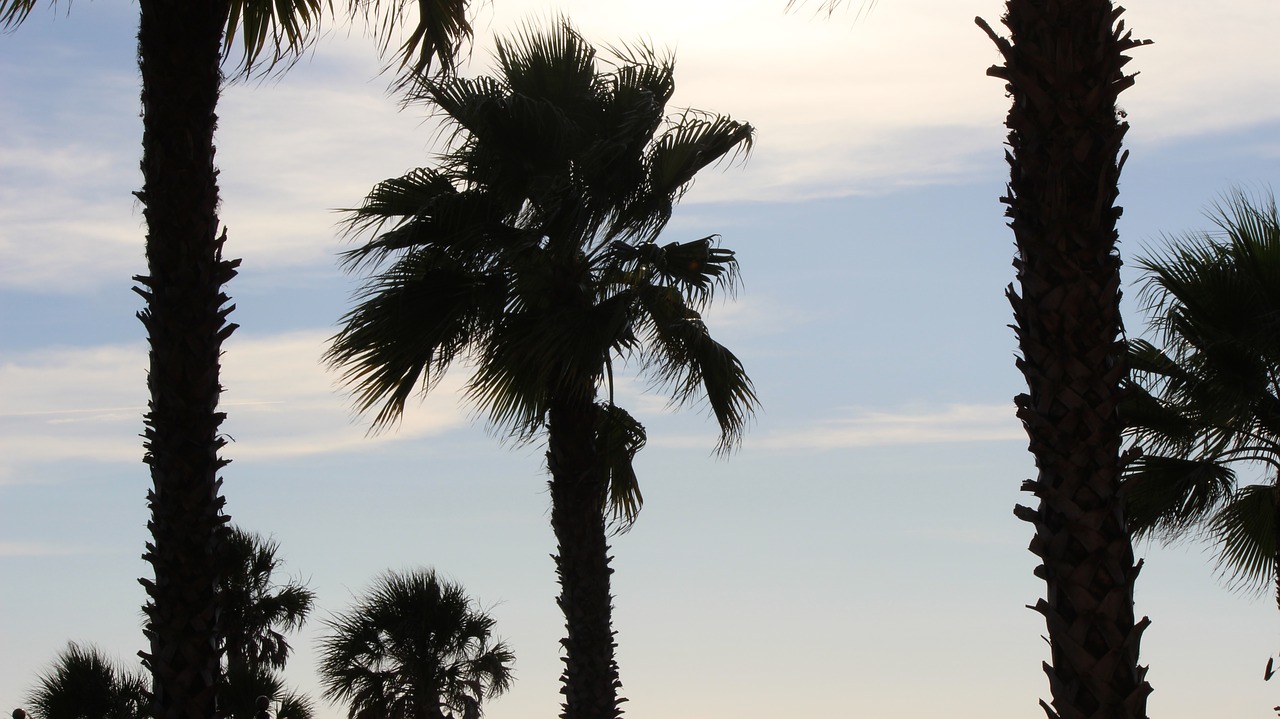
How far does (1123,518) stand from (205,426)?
477 centimetres

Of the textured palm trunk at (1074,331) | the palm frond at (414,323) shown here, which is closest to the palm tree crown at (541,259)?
the palm frond at (414,323)

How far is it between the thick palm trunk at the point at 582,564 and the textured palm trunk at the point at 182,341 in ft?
16.8

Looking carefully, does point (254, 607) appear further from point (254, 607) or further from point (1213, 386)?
point (1213, 386)

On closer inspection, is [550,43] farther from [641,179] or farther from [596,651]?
[596,651]

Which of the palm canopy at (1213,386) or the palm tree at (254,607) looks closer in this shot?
the palm canopy at (1213,386)

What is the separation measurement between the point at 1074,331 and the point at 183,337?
466 centimetres

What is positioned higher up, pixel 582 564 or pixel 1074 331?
pixel 582 564

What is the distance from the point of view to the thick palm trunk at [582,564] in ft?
39.6

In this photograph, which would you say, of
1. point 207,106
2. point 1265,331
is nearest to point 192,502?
point 207,106

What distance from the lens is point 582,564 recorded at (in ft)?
39.8

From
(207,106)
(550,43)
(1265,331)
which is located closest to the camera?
(207,106)

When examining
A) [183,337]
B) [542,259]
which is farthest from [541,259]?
[183,337]

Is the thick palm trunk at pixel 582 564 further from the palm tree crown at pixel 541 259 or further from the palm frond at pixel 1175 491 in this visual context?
the palm frond at pixel 1175 491

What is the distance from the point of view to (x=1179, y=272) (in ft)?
38.0
